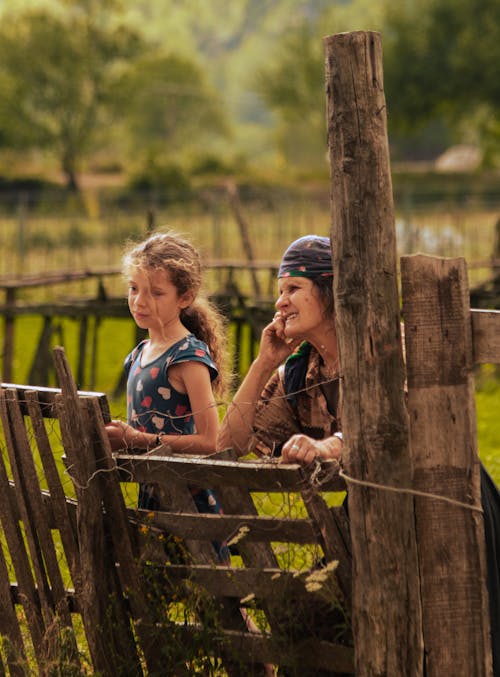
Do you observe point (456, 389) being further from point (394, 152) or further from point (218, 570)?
point (394, 152)

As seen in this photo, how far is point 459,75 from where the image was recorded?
49188 mm

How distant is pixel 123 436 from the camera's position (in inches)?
159

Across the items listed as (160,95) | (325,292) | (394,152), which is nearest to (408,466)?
(325,292)

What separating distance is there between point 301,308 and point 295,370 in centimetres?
26

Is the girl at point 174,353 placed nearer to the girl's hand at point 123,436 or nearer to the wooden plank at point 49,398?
the girl's hand at point 123,436

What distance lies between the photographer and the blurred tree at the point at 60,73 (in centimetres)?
6312

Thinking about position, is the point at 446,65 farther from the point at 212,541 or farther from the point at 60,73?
the point at 212,541

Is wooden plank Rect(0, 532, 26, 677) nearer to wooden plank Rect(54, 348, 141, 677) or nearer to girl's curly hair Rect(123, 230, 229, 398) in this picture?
wooden plank Rect(54, 348, 141, 677)

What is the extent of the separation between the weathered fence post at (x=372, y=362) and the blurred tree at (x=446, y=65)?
4555cm

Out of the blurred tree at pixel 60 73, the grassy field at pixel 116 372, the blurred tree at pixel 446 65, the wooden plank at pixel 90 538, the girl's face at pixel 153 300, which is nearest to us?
the wooden plank at pixel 90 538

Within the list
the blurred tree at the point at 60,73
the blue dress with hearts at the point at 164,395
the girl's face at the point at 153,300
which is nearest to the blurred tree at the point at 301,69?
the blurred tree at the point at 60,73

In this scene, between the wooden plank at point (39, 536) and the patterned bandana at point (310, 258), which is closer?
the patterned bandana at point (310, 258)

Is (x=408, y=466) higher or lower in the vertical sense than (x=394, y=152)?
lower

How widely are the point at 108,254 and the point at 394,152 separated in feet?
186
